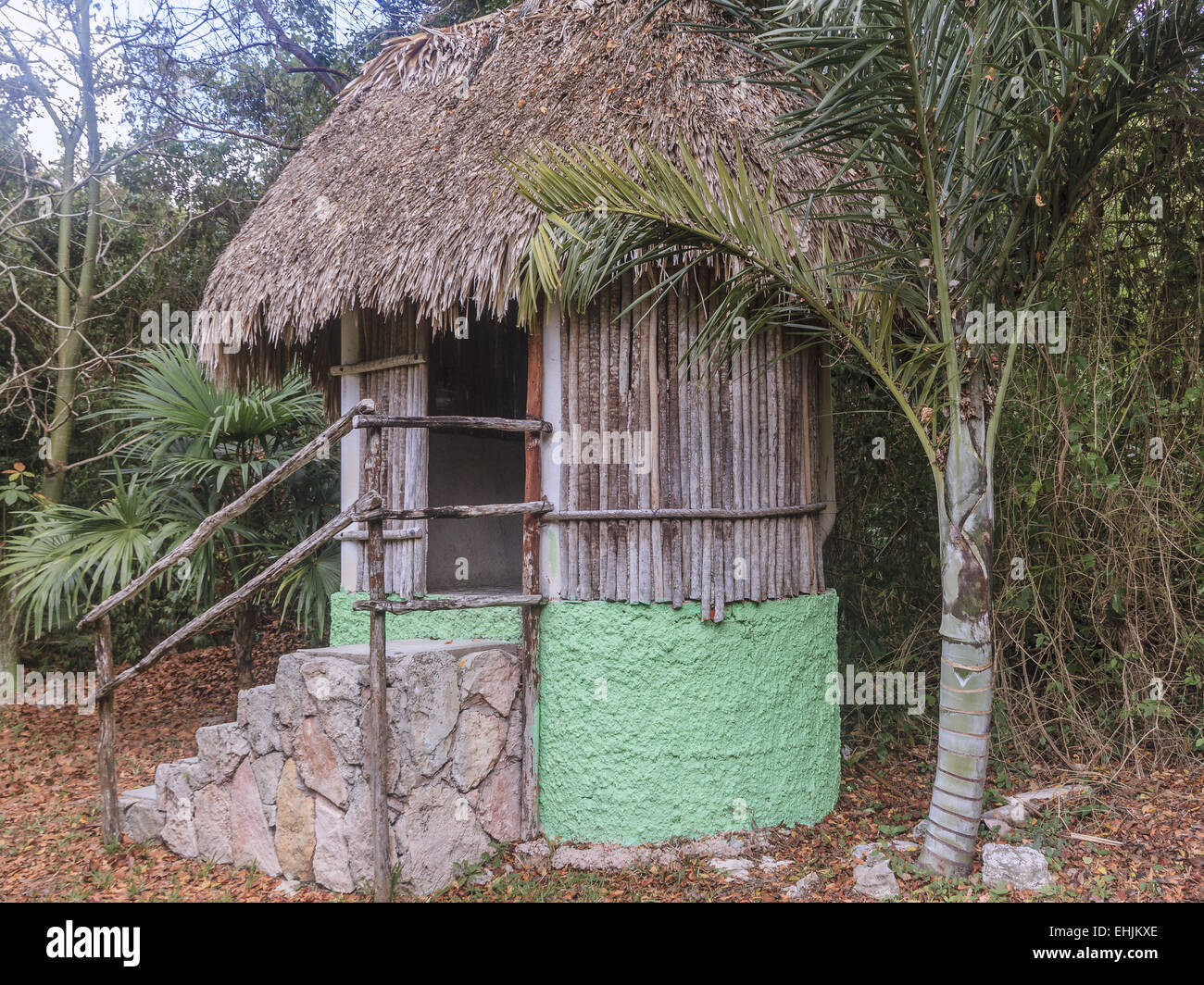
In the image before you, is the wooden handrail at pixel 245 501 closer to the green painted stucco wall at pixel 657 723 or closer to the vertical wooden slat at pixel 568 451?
the vertical wooden slat at pixel 568 451

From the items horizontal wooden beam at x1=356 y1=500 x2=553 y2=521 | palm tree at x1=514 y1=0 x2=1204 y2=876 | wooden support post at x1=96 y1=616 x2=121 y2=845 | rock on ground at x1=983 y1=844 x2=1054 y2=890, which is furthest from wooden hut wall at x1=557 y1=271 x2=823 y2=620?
wooden support post at x1=96 y1=616 x2=121 y2=845

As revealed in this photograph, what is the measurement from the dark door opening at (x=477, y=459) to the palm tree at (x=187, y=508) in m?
1.10

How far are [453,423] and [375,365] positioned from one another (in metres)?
1.44

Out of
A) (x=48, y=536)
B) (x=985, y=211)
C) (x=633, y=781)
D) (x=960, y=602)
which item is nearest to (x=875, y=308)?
(x=985, y=211)

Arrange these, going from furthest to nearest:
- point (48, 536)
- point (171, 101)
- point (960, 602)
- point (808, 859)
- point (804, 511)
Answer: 1. point (171, 101)
2. point (48, 536)
3. point (804, 511)
4. point (808, 859)
5. point (960, 602)

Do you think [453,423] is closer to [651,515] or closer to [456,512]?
[456,512]

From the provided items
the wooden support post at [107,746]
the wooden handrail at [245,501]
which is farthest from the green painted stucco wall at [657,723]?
the wooden support post at [107,746]

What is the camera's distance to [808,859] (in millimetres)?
4582

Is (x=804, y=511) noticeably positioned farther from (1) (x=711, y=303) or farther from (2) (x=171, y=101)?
(2) (x=171, y=101)

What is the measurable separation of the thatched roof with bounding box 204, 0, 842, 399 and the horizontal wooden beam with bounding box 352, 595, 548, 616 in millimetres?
1483

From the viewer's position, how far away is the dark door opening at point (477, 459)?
6414mm

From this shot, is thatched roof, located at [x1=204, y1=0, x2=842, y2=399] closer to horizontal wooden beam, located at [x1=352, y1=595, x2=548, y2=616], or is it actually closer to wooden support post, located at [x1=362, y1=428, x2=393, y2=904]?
wooden support post, located at [x1=362, y1=428, x2=393, y2=904]

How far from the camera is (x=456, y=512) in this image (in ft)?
14.6
